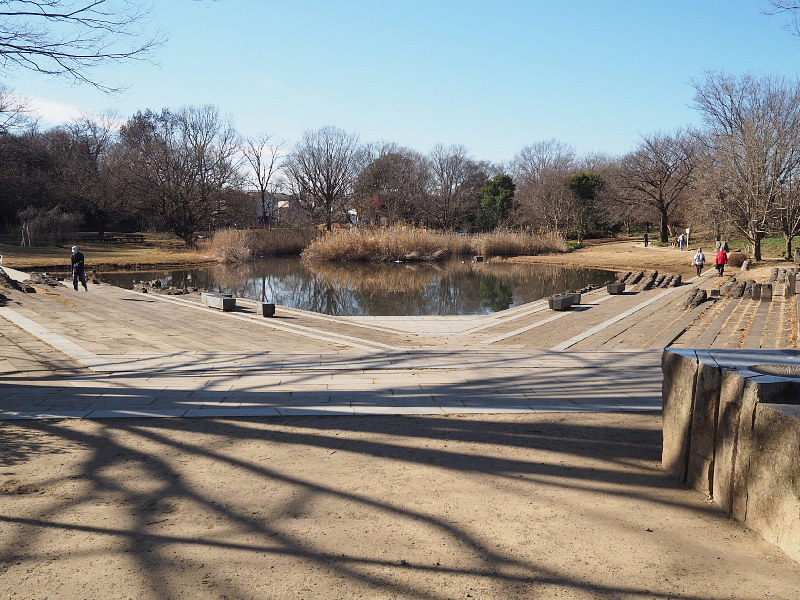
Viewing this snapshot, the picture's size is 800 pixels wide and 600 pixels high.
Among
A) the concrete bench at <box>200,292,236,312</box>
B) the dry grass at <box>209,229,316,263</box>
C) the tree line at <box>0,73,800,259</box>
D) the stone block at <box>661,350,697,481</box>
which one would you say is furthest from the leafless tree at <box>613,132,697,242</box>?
the stone block at <box>661,350,697,481</box>

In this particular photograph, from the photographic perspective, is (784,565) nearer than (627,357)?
Yes

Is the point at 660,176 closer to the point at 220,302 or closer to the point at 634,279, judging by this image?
the point at 634,279

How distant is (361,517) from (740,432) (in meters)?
2.01

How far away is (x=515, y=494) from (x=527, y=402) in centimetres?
214

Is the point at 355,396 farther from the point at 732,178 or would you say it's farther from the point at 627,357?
the point at 732,178

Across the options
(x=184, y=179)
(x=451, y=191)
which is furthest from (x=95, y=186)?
(x=451, y=191)

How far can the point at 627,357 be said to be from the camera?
8930 mm

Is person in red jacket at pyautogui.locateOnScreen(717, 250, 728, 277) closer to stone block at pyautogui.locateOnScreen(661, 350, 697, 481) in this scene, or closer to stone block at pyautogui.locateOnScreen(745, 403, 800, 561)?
stone block at pyautogui.locateOnScreen(661, 350, 697, 481)

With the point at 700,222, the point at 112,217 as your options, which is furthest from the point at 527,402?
the point at 112,217

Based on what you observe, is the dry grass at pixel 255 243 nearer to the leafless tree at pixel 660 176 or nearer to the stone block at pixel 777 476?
the leafless tree at pixel 660 176

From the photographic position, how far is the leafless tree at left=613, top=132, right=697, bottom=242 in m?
45.9

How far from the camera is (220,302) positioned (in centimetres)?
1703

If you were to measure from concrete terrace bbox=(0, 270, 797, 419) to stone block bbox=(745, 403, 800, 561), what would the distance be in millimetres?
2433

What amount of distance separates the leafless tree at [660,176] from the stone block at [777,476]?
4599 cm
